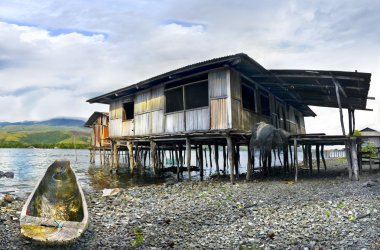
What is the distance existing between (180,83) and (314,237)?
37.3 feet

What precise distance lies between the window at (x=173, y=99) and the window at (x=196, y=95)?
21.0 inches

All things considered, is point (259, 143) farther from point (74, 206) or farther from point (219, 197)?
point (74, 206)

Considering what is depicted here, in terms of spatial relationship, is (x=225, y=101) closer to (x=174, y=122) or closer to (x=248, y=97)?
(x=174, y=122)

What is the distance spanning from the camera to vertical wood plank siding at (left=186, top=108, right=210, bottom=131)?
13961mm

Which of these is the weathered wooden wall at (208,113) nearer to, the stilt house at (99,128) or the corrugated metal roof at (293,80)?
the corrugated metal roof at (293,80)

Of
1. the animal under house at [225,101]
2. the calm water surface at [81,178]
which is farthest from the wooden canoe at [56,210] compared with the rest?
the animal under house at [225,101]

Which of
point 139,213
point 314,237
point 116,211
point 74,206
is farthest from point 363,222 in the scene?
point 74,206

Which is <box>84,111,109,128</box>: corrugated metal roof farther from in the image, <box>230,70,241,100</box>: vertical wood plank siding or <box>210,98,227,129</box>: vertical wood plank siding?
<box>230,70,241,100</box>: vertical wood plank siding

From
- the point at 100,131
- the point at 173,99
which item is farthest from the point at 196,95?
the point at 100,131

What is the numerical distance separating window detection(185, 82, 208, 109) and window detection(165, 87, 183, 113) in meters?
0.53

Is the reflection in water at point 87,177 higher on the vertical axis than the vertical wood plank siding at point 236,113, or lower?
lower

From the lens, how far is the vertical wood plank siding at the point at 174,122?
1517cm

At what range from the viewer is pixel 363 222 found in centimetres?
670

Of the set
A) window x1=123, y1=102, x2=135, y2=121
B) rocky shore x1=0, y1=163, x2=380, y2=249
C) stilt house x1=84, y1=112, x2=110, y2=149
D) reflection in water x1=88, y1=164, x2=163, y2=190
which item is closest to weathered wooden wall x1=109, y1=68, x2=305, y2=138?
window x1=123, y1=102, x2=135, y2=121
